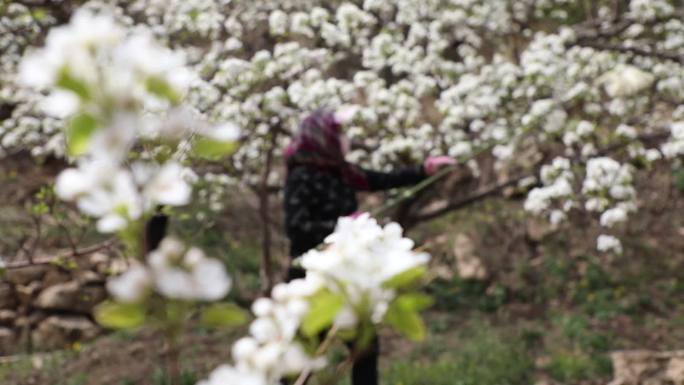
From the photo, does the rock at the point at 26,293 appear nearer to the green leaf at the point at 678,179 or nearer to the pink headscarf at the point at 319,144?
the pink headscarf at the point at 319,144

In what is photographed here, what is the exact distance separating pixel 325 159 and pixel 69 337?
455 centimetres

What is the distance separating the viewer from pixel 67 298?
6.68m

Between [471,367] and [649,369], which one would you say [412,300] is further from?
[471,367]

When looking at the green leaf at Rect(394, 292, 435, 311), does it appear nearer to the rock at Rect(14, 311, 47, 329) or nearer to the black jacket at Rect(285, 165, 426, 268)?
the black jacket at Rect(285, 165, 426, 268)

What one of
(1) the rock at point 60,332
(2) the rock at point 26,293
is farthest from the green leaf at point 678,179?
(2) the rock at point 26,293

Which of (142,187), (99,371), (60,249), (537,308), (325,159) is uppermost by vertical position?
(142,187)

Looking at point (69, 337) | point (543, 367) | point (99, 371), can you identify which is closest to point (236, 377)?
point (543, 367)

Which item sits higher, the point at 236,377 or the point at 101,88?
the point at 101,88

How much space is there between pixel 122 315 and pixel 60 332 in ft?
21.7

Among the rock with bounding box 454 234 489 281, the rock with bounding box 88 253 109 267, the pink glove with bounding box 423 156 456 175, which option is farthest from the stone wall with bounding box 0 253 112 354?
the rock with bounding box 454 234 489 281

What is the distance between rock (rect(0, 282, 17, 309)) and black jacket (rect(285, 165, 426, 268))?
15.4 feet

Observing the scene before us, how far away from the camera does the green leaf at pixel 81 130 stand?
0.51 meters

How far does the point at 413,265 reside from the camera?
716mm

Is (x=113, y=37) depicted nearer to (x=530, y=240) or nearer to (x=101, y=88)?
(x=101, y=88)
